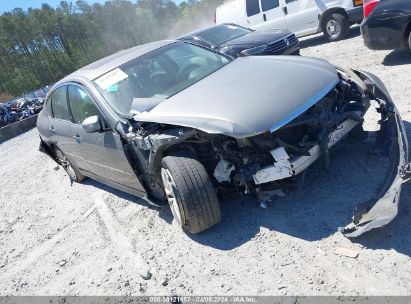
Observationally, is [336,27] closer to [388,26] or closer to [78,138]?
[388,26]

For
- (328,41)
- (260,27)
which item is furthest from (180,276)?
(260,27)

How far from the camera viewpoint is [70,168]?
645 centimetres

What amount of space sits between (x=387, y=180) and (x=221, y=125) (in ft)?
4.68

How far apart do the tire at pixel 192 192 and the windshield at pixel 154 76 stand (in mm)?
675

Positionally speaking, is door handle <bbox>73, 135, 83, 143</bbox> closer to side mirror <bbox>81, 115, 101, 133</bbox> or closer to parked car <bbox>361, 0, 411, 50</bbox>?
side mirror <bbox>81, 115, 101, 133</bbox>

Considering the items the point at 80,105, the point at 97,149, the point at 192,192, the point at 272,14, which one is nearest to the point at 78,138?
the point at 80,105

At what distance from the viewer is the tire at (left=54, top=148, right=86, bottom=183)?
627 centimetres

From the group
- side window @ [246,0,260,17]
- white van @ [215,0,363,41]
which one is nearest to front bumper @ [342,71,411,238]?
white van @ [215,0,363,41]

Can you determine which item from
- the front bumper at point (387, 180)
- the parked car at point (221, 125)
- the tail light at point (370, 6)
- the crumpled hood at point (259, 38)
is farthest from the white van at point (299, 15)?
the front bumper at point (387, 180)

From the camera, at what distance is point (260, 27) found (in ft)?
40.7

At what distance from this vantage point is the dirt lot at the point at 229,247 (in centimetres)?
288

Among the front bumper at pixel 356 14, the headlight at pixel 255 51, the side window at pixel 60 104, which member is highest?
the side window at pixel 60 104

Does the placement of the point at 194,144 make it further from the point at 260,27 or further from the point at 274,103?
the point at 260,27

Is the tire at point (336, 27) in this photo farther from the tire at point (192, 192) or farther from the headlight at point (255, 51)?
the tire at point (192, 192)
